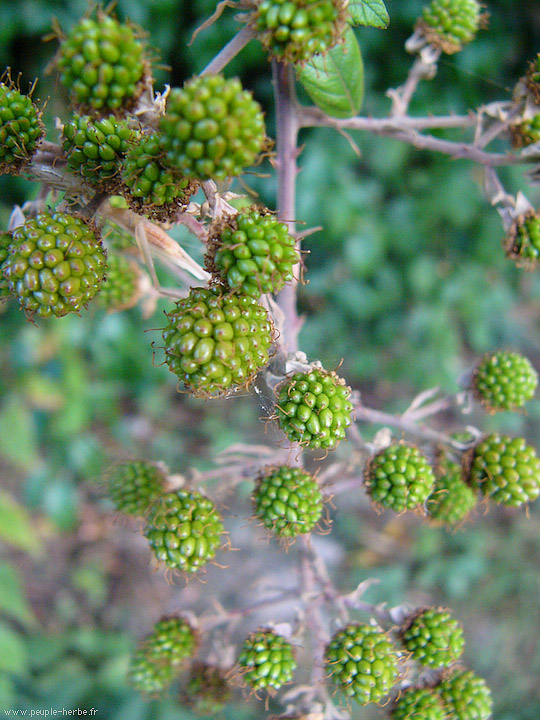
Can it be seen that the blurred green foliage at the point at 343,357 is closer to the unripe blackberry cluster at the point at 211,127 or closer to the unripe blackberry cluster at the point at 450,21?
the unripe blackberry cluster at the point at 450,21

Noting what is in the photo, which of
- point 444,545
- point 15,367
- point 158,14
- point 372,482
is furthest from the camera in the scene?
point 444,545

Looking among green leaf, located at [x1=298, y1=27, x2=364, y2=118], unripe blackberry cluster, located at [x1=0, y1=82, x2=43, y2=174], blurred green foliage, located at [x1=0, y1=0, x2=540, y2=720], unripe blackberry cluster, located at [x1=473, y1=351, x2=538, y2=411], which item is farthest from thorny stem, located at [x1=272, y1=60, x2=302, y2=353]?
blurred green foliage, located at [x1=0, y1=0, x2=540, y2=720]

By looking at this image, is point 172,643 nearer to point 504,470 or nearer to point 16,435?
point 504,470

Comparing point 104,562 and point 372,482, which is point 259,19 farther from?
point 104,562

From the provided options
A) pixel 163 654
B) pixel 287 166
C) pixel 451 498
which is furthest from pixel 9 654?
pixel 287 166

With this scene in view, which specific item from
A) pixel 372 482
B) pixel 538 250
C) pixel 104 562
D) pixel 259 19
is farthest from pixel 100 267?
pixel 104 562

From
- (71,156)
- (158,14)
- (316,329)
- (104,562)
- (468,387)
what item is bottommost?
(468,387)
